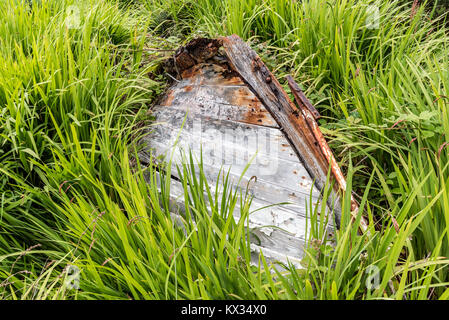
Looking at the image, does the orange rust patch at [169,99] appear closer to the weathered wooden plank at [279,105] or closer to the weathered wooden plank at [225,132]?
the weathered wooden plank at [225,132]

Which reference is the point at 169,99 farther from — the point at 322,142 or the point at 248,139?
A: the point at 322,142

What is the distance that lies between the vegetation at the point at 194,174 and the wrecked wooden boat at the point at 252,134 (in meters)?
0.11

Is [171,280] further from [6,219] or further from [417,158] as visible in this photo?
[417,158]

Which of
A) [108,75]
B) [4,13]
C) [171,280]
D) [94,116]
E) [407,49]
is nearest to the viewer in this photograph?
[171,280]

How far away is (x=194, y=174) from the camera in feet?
4.72

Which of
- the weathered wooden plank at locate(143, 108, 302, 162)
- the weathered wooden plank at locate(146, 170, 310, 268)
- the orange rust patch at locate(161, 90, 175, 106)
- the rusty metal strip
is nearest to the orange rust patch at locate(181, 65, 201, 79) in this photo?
the orange rust patch at locate(161, 90, 175, 106)

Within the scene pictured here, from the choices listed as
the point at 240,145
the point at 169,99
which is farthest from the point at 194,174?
the point at 169,99

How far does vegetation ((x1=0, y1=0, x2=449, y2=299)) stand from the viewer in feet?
3.74

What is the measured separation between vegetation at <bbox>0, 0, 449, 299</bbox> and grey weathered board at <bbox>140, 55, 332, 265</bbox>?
92 millimetres

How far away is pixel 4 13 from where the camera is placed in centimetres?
244

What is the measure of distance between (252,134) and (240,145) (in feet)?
0.26

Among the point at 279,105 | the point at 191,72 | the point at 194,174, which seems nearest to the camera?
the point at 194,174
